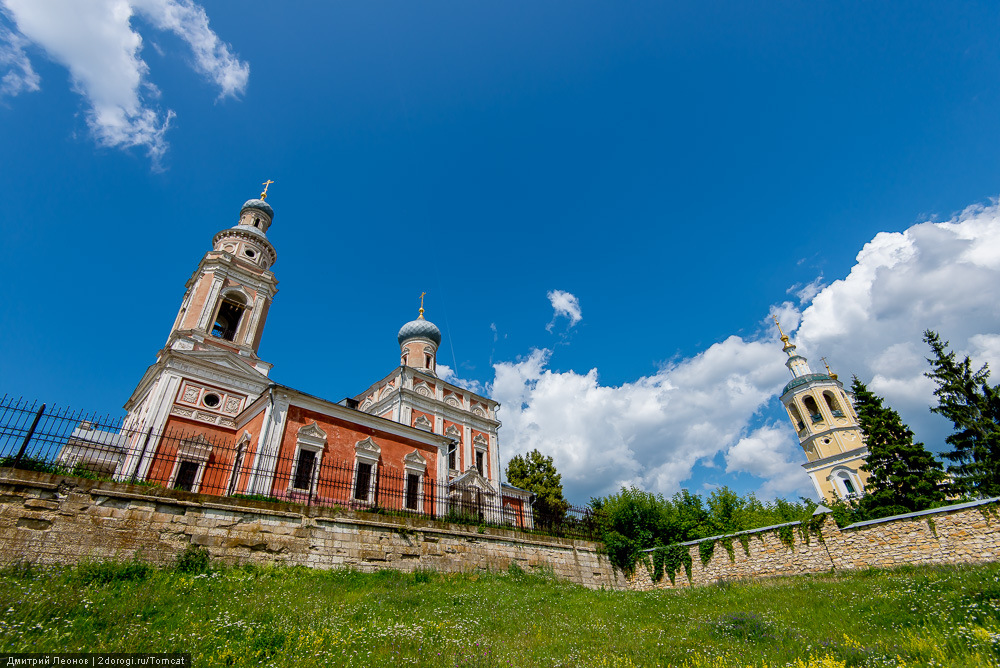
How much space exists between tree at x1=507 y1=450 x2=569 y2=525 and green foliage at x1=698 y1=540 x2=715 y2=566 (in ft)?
53.4

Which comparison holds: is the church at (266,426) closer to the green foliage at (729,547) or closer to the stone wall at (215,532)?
the stone wall at (215,532)

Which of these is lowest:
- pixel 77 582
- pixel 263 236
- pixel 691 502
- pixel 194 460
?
pixel 77 582

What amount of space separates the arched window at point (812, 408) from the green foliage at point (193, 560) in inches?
1875

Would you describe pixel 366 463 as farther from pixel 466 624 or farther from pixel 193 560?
pixel 466 624

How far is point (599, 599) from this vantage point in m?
11.4

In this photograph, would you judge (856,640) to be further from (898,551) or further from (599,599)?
(898,551)

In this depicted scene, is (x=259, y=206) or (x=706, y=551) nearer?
(x=706, y=551)

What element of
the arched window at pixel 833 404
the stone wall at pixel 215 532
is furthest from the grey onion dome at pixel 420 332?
the arched window at pixel 833 404

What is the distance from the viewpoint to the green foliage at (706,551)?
1616 cm

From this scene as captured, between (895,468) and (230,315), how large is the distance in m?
36.7

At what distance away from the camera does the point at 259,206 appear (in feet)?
104

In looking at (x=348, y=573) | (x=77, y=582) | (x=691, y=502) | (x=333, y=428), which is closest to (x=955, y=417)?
(x=691, y=502)

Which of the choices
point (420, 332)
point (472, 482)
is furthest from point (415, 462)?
point (420, 332)

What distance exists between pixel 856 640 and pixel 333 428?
17.5m
